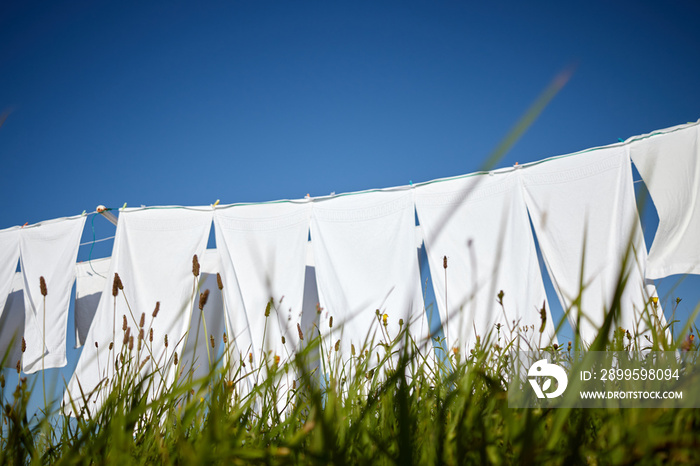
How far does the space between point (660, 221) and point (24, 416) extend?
3560 mm

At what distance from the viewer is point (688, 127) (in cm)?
288

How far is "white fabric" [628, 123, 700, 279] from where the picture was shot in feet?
9.11

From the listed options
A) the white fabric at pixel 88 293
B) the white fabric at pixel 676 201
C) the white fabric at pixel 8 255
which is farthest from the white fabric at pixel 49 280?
the white fabric at pixel 676 201

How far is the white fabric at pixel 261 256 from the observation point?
12.1 ft

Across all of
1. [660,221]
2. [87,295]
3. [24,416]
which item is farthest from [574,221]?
[87,295]

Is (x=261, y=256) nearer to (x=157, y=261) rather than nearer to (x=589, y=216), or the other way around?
(x=157, y=261)

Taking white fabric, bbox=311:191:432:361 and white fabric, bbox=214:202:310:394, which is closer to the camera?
white fabric, bbox=311:191:432:361

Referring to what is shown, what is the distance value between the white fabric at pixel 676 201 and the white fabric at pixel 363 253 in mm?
1748

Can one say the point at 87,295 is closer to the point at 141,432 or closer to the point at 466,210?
the point at 466,210

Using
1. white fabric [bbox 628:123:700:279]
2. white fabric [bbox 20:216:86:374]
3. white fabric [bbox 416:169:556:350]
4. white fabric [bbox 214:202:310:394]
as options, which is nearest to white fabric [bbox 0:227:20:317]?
white fabric [bbox 20:216:86:374]

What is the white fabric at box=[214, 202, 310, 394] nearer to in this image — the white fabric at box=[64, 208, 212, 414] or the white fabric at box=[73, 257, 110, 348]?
the white fabric at box=[64, 208, 212, 414]

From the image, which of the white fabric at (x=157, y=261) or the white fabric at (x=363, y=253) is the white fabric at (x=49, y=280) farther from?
the white fabric at (x=363, y=253)

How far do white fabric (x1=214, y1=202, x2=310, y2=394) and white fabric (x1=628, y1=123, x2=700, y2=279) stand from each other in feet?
8.98

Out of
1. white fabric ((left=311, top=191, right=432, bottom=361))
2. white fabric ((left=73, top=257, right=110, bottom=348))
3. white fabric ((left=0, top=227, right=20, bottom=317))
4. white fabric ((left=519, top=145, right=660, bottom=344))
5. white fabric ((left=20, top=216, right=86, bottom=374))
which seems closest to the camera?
white fabric ((left=519, top=145, right=660, bottom=344))
